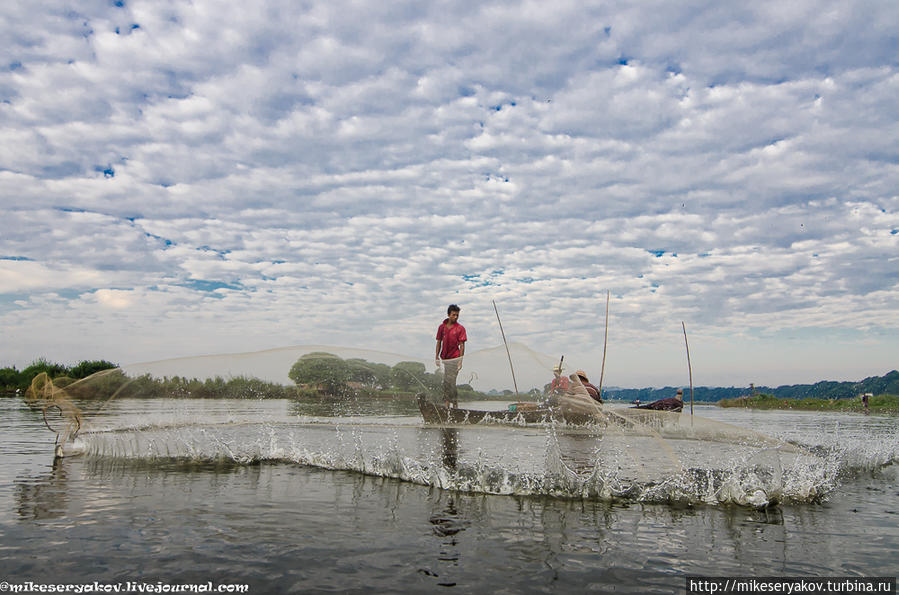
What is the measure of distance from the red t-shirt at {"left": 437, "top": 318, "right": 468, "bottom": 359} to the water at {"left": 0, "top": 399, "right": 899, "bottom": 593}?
356 cm

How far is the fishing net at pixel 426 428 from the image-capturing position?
7289 millimetres

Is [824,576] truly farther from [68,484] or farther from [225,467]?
[68,484]

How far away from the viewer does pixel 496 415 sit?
48.0ft

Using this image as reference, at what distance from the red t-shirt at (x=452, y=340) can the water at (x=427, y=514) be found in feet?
11.7

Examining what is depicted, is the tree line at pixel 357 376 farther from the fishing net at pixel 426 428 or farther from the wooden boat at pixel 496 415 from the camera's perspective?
the wooden boat at pixel 496 415

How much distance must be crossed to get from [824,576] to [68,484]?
28.7 feet

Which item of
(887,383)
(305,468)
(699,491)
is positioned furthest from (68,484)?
(887,383)

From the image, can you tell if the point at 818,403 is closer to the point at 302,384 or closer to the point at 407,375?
the point at 407,375

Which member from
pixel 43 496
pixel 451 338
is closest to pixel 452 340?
pixel 451 338

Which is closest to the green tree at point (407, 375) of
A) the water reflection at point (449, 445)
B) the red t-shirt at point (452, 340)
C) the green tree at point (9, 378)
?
the water reflection at point (449, 445)

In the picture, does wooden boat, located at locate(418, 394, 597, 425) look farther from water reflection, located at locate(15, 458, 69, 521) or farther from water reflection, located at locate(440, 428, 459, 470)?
water reflection, located at locate(15, 458, 69, 521)

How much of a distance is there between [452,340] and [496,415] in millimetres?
2522

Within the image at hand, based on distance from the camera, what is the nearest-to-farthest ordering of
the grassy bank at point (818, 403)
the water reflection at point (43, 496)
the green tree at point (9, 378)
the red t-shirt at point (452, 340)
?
1. the water reflection at point (43, 496)
2. the red t-shirt at point (452, 340)
3. the green tree at point (9, 378)
4. the grassy bank at point (818, 403)

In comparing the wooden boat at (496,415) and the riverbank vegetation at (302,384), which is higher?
the riverbank vegetation at (302,384)
